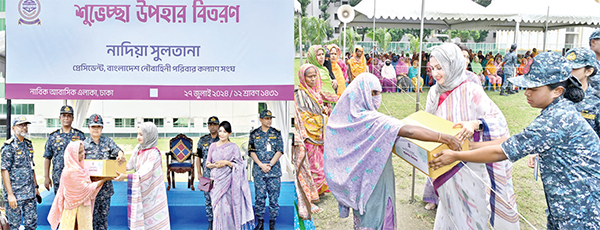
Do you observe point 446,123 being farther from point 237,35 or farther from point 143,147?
point 143,147

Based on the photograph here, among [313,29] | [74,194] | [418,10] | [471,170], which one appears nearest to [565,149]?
[471,170]

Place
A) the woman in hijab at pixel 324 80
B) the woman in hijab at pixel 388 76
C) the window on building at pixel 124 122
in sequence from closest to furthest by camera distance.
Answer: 1. the woman in hijab at pixel 324 80
2. the window on building at pixel 124 122
3. the woman in hijab at pixel 388 76

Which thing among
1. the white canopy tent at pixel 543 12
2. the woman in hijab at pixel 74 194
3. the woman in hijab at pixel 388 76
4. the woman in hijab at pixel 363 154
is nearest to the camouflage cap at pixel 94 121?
the woman in hijab at pixel 74 194

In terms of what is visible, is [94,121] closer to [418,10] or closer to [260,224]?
[260,224]

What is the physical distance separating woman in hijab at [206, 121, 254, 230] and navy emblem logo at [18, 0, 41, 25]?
1.82 meters

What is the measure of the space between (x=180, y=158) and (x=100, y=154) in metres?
1.51

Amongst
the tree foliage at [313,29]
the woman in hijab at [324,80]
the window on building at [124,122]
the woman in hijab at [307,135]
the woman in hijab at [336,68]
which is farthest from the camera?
the tree foliage at [313,29]

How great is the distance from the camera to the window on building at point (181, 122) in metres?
7.36

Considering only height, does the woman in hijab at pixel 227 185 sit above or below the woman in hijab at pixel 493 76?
below

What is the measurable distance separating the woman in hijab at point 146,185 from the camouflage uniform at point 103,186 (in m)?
0.35

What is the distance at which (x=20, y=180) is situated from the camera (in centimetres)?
372

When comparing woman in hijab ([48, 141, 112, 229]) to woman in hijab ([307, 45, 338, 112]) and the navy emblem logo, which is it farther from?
woman in hijab ([307, 45, 338, 112])

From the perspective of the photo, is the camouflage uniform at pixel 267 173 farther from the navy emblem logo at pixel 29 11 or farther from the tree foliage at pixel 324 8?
the tree foliage at pixel 324 8

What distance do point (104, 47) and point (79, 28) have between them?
0.26 m
